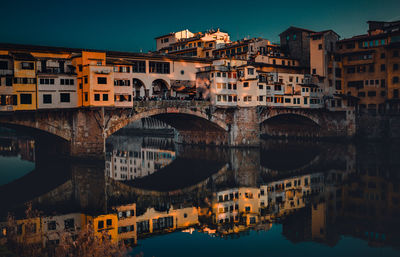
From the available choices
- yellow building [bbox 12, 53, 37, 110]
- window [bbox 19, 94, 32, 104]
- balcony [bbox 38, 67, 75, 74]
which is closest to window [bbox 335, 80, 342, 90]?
balcony [bbox 38, 67, 75, 74]

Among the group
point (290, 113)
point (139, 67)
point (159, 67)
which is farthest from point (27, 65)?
point (290, 113)

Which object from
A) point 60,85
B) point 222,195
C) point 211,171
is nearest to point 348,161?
point 211,171

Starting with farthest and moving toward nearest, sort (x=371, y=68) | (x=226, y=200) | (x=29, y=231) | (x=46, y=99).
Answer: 1. (x=371, y=68)
2. (x=46, y=99)
3. (x=226, y=200)
4. (x=29, y=231)

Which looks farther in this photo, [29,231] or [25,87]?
[25,87]

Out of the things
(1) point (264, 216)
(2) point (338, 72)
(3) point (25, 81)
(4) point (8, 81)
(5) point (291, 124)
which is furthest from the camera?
(5) point (291, 124)

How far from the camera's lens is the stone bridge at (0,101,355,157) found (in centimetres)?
4884

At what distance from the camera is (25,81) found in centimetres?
4659

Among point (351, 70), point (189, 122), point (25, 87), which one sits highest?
point (351, 70)

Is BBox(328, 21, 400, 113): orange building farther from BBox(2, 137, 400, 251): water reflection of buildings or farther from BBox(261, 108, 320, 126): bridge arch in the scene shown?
BBox(2, 137, 400, 251): water reflection of buildings

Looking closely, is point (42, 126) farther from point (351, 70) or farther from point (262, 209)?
point (351, 70)

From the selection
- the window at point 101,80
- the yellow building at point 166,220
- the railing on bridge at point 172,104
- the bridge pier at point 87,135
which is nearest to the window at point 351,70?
the railing on bridge at point 172,104

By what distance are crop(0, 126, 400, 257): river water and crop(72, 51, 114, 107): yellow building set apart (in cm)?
799

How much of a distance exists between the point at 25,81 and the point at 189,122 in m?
29.3

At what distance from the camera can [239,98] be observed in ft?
210
